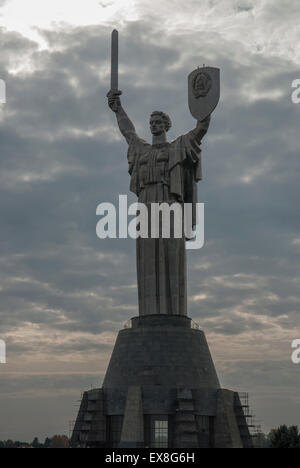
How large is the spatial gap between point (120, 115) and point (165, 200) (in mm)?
5559

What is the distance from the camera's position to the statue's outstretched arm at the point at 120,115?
3791 centimetres

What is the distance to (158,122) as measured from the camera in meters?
36.6

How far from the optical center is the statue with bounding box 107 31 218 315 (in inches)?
1382

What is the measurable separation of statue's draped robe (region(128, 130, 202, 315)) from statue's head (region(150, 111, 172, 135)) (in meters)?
0.78

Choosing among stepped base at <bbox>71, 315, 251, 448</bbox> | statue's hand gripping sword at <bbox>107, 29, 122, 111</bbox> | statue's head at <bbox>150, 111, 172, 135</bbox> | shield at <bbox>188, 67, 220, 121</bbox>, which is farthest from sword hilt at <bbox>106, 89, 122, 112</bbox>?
stepped base at <bbox>71, 315, 251, 448</bbox>

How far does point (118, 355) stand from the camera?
1358 inches

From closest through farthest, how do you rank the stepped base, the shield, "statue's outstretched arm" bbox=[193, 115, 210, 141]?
the stepped base
the shield
"statue's outstretched arm" bbox=[193, 115, 210, 141]

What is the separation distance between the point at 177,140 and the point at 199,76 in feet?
10.3

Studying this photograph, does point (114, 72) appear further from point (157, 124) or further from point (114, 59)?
Result: point (157, 124)

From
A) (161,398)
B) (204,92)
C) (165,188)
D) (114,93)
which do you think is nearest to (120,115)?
(114,93)

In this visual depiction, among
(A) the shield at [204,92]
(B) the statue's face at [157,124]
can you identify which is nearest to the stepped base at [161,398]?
(B) the statue's face at [157,124]

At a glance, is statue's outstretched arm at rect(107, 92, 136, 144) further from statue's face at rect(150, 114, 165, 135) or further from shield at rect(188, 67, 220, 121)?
shield at rect(188, 67, 220, 121)
